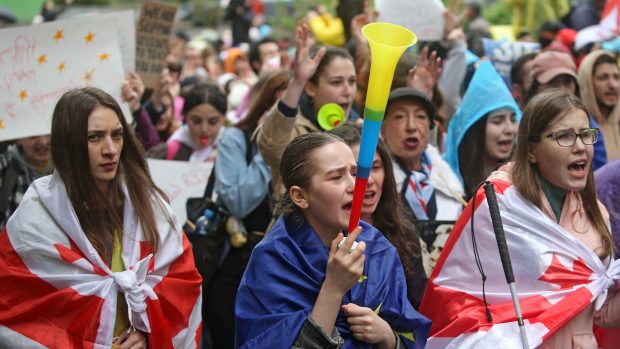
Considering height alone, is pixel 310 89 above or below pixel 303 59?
below

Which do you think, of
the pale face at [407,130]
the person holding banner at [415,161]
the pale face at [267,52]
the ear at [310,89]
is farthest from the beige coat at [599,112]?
the pale face at [267,52]

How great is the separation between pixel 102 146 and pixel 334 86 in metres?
1.78

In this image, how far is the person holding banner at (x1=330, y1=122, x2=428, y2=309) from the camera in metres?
4.63

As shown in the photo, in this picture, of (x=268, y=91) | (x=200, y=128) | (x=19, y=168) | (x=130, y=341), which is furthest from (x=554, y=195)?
(x=200, y=128)

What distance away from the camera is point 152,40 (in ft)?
24.3

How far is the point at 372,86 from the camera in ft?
10.3

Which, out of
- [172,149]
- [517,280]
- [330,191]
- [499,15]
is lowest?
[499,15]

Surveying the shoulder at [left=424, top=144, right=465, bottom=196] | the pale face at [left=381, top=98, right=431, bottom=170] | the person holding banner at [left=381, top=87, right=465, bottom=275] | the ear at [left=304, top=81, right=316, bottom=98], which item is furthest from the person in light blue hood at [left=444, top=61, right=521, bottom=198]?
the ear at [left=304, top=81, right=316, bottom=98]

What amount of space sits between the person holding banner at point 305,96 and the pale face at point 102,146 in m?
1.05

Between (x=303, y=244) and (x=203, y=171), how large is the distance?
2.78 meters

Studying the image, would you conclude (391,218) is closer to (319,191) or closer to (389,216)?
(389,216)

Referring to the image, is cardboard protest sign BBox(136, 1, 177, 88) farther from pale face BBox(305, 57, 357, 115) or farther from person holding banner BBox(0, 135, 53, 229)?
pale face BBox(305, 57, 357, 115)

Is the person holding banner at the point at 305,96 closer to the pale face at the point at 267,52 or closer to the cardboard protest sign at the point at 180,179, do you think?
the cardboard protest sign at the point at 180,179

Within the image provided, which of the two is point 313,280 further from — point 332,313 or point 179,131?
point 179,131
